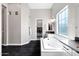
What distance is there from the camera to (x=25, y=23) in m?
7.53

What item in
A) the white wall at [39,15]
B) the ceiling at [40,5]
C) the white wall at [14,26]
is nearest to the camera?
the white wall at [39,15]

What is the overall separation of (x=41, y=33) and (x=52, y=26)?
106 cm

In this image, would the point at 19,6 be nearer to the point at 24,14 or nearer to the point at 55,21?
the point at 24,14

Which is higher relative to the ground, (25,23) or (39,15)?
(39,15)

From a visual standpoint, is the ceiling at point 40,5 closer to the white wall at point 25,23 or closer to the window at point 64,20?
the white wall at point 25,23

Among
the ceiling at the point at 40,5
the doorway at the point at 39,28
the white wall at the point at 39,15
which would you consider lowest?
the doorway at the point at 39,28

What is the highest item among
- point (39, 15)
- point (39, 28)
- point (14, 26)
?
point (39, 15)

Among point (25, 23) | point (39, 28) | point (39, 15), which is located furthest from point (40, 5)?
point (25, 23)

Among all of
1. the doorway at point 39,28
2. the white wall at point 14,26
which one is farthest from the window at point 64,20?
the white wall at point 14,26

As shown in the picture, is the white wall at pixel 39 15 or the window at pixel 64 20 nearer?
the window at pixel 64 20

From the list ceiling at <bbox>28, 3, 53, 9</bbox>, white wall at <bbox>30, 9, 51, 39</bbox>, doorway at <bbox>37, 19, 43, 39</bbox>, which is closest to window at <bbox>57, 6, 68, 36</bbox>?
white wall at <bbox>30, 9, 51, 39</bbox>

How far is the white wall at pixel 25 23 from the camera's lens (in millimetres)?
7023

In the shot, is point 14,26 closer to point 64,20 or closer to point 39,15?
point 39,15

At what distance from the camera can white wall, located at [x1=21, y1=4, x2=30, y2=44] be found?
7.02 meters
